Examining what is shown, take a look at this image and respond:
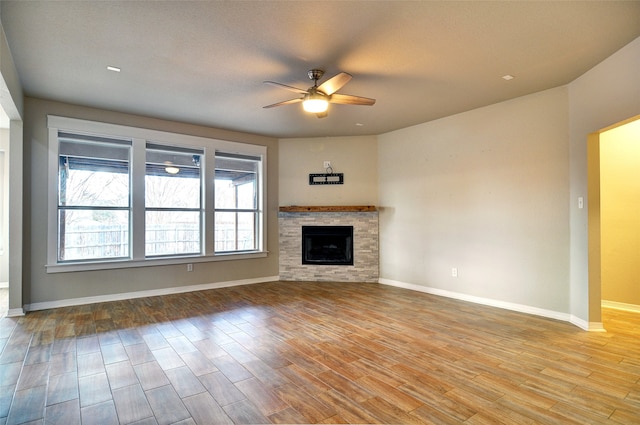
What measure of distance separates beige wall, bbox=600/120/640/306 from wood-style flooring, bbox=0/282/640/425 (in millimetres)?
465

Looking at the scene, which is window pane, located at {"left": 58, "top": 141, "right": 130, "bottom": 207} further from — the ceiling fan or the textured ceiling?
the ceiling fan

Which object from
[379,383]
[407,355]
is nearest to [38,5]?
[379,383]

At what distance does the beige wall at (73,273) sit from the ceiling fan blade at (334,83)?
3.10 meters

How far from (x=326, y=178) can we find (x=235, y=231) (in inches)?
78.7

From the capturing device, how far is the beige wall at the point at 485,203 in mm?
3941

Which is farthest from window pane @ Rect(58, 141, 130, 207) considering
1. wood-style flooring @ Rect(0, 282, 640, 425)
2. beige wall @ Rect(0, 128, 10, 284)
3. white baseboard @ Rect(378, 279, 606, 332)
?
white baseboard @ Rect(378, 279, 606, 332)

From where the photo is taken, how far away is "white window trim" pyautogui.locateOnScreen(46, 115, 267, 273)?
4.41 m

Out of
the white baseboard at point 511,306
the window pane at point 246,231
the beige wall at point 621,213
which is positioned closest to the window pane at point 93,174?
the window pane at point 246,231

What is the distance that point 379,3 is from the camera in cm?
233

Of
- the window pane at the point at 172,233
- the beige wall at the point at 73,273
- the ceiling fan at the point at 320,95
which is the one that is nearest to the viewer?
the ceiling fan at the point at 320,95

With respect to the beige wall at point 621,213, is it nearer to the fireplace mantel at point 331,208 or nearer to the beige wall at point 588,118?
the beige wall at point 588,118

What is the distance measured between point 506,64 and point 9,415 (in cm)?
486

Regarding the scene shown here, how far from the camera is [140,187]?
502 cm

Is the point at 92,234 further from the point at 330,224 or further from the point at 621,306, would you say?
the point at 621,306
